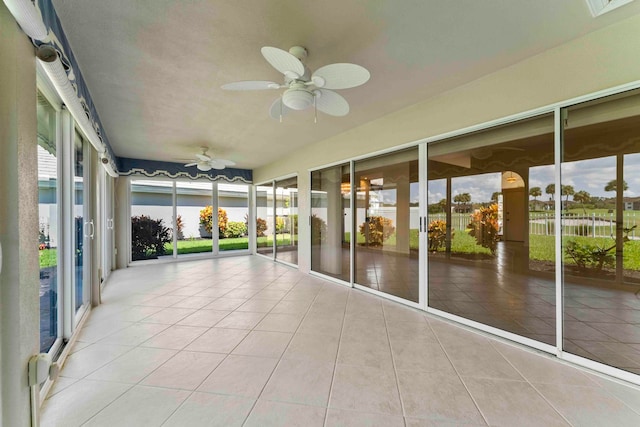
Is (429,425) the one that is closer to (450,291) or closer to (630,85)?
(450,291)

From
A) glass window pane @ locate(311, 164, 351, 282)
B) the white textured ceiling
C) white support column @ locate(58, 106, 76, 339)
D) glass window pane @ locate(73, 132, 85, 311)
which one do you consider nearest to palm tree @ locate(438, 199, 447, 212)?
the white textured ceiling

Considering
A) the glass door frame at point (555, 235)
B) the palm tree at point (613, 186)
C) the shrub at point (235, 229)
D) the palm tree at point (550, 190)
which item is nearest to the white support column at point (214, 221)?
the shrub at point (235, 229)

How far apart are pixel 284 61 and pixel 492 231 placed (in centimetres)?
300

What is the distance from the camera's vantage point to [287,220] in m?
6.18

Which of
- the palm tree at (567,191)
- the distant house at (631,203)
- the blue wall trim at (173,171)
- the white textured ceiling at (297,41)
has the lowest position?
the distant house at (631,203)

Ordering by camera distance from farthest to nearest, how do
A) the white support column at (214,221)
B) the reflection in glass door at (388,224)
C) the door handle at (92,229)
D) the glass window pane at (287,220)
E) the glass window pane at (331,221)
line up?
the white support column at (214,221) → the glass window pane at (287,220) → the glass window pane at (331,221) → the reflection in glass door at (388,224) → the door handle at (92,229)

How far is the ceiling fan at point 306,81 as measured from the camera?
5.22 ft

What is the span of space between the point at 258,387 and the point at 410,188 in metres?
2.78

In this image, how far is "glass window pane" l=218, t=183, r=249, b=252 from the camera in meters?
7.27

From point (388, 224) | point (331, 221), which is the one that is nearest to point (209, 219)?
point (331, 221)

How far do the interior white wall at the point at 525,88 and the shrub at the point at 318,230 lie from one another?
168 cm

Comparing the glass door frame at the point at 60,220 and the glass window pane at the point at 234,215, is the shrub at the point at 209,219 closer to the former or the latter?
the glass window pane at the point at 234,215

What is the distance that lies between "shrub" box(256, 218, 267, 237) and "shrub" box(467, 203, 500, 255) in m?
5.51

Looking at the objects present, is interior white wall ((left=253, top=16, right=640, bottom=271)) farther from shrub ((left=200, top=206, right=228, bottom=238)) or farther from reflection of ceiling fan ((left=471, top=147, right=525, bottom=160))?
shrub ((left=200, top=206, right=228, bottom=238))
